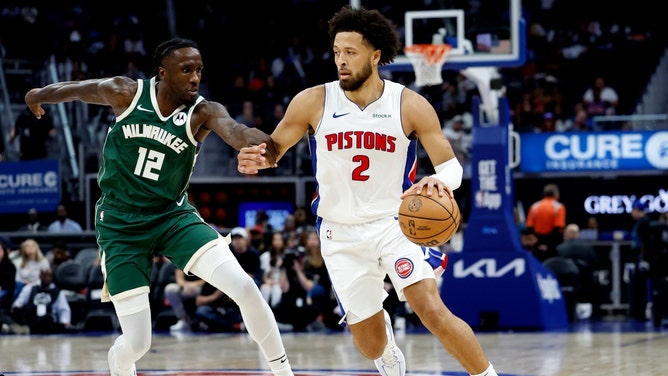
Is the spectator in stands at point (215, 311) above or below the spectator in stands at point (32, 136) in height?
below

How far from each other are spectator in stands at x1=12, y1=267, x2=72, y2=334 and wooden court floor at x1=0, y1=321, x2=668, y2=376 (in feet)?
2.20

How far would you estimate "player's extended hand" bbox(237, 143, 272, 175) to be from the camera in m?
5.81

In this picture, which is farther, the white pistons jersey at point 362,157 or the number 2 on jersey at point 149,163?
the number 2 on jersey at point 149,163

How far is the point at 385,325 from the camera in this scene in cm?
648

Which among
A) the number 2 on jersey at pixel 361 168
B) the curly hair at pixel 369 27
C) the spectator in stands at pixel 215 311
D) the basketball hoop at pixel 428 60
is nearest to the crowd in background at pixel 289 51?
the spectator in stands at pixel 215 311

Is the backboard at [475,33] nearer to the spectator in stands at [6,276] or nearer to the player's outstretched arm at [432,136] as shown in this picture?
the spectator in stands at [6,276]

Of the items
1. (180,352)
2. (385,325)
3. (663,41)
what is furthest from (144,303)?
(663,41)

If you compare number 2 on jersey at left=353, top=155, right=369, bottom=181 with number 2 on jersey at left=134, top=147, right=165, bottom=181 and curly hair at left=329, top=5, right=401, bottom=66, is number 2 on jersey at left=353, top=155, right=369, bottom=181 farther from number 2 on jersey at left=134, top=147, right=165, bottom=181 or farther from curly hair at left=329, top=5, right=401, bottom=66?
number 2 on jersey at left=134, top=147, right=165, bottom=181

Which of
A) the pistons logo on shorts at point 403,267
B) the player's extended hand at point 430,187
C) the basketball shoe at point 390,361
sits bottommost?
the basketball shoe at point 390,361

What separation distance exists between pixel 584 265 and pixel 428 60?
4.42 m

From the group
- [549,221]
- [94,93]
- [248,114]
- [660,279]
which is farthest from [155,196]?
[248,114]

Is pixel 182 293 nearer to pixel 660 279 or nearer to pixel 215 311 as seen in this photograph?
pixel 215 311

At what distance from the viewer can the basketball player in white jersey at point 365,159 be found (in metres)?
6.18

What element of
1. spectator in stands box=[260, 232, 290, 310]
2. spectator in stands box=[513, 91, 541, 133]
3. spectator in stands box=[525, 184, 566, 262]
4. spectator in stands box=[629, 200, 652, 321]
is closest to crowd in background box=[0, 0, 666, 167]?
spectator in stands box=[513, 91, 541, 133]
